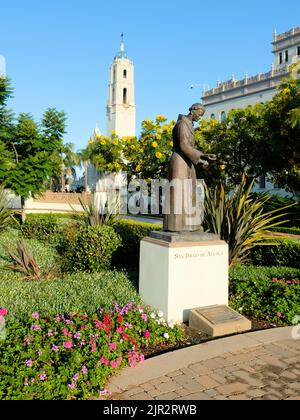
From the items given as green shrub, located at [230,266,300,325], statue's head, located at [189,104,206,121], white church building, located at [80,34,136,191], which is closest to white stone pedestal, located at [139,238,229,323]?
green shrub, located at [230,266,300,325]

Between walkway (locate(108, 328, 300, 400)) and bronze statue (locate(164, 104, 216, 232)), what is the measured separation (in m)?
1.78

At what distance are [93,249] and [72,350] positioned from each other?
13.0 ft

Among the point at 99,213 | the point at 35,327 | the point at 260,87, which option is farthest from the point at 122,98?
the point at 35,327

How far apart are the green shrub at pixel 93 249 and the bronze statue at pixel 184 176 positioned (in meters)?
2.28

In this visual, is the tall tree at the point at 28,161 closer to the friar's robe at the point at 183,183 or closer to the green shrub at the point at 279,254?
the green shrub at the point at 279,254

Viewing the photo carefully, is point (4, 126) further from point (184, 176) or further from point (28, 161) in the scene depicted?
point (184, 176)

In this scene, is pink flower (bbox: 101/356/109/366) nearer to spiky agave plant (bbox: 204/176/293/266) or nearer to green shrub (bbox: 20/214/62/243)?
spiky agave plant (bbox: 204/176/293/266)

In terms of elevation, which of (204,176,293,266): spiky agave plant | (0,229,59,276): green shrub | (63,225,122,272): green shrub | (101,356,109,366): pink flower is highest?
(204,176,293,266): spiky agave plant

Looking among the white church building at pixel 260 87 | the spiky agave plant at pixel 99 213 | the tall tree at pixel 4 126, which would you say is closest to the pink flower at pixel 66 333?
the spiky agave plant at pixel 99 213

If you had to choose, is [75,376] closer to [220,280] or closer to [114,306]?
[114,306]

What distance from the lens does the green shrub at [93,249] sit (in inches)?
Answer: 303

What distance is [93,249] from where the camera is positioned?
25.2 ft

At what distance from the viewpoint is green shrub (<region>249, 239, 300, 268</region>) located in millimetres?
8883
